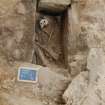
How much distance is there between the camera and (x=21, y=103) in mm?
1731

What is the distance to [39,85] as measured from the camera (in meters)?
1.87

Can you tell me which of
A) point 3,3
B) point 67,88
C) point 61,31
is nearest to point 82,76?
point 67,88

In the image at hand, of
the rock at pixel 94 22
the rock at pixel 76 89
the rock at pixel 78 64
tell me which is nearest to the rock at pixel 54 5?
the rock at pixel 94 22

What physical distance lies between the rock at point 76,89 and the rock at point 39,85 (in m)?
0.10

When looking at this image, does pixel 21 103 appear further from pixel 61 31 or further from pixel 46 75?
pixel 61 31

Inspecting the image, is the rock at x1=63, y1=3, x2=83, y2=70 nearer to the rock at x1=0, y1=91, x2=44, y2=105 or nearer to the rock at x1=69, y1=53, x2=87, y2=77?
the rock at x1=69, y1=53, x2=87, y2=77

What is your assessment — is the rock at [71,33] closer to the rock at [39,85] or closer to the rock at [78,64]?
the rock at [78,64]

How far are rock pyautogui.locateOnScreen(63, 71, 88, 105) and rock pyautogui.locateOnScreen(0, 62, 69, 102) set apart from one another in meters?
Result: 0.10

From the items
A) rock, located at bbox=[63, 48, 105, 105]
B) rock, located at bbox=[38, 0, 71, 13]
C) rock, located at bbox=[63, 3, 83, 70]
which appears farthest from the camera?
rock, located at bbox=[38, 0, 71, 13]

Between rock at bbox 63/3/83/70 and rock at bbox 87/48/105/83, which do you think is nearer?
rock at bbox 87/48/105/83

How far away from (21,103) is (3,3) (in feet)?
2.44

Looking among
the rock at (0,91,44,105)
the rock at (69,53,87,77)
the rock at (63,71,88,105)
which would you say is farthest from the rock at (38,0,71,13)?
the rock at (0,91,44,105)

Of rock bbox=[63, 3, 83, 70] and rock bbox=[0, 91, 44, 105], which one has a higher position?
rock bbox=[63, 3, 83, 70]

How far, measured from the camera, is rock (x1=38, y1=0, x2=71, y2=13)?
2.15 metres
